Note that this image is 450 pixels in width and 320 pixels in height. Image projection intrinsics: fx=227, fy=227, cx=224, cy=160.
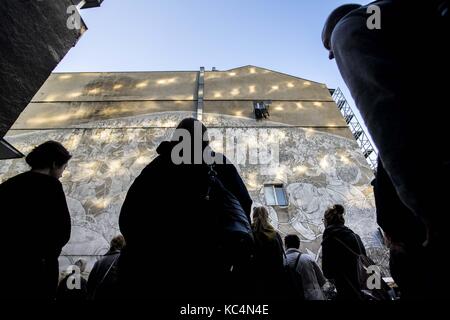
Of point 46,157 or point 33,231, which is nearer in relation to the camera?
point 33,231

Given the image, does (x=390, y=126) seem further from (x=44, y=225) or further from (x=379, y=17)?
(x=44, y=225)

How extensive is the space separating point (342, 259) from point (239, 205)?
1963 millimetres

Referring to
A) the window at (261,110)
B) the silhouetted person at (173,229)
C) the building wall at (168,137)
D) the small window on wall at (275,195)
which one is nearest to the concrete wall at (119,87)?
the building wall at (168,137)

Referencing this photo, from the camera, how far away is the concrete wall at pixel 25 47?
3.57 m

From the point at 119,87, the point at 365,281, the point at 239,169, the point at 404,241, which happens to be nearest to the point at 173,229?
the point at 404,241

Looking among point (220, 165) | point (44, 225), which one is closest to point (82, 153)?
point (44, 225)

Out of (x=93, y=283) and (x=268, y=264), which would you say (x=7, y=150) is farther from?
(x=268, y=264)

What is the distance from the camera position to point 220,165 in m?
1.85

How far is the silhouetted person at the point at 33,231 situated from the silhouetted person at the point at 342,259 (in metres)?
2.82

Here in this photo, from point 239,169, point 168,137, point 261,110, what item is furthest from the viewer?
point 261,110

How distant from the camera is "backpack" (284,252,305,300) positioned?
2680mm

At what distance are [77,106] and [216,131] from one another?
628 centimetres

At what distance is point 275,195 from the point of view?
7848mm

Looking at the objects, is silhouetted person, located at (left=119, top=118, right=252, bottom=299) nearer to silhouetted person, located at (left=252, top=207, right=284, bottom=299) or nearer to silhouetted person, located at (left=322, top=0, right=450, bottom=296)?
silhouetted person, located at (left=322, top=0, right=450, bottom=296)
